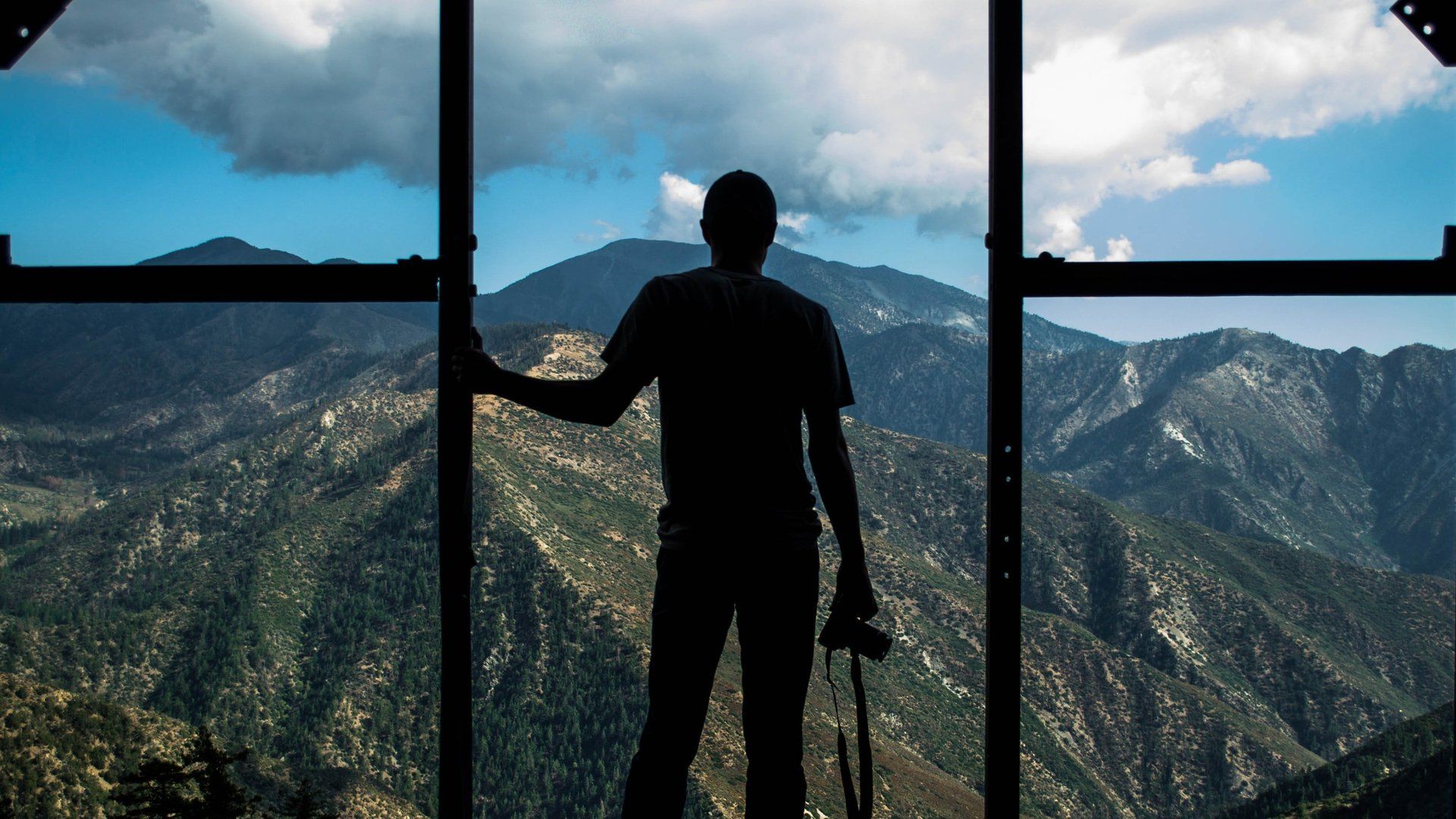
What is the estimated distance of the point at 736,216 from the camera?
321 cm

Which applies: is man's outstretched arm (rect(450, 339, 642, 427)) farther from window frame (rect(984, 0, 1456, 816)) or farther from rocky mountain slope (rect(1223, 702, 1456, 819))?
rocky mountain slope (rect(1223, 702, 1456, 819))

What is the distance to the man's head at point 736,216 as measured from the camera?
320 cm

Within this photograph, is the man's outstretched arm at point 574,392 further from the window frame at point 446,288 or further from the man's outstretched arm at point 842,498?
the man's outstretched arm at point 842,498

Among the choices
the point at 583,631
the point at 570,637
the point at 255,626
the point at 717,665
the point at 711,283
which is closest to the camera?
the point at 717,665

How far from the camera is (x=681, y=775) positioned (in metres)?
3.02

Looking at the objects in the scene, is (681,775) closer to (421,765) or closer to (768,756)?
(768,756)

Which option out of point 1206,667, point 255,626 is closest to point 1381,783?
point 1206,667

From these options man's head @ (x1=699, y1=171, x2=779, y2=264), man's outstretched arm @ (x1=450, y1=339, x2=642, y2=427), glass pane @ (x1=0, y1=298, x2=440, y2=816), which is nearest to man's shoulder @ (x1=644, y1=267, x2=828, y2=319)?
man's head @ (x1=699, y1=171, x2=779, y2=264)

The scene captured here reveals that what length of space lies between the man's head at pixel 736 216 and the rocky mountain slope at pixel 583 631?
232 feet

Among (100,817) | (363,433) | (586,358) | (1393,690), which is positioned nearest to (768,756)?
(100,817)

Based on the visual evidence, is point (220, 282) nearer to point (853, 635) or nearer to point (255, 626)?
point (853, 635)

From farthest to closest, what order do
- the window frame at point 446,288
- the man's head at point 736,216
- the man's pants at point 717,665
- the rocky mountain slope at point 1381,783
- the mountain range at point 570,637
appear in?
the mountain range at point 570,637, the rocky mountain slope at point 1381,783, the window frame at point 446,288, the man's head at point 736,216, the man's pants at point 717,665

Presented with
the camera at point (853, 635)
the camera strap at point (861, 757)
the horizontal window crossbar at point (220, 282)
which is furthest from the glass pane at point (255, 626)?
the camera at point (853, 635)

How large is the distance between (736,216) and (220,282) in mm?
1726
